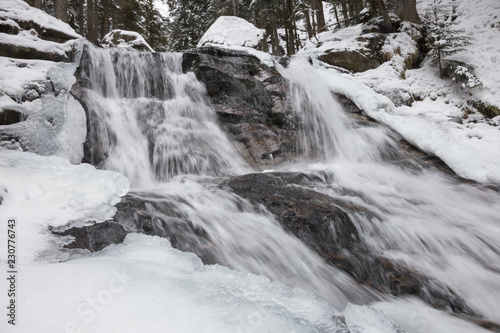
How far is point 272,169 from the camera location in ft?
22.6

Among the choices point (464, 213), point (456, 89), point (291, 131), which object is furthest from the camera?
point (456, 89)

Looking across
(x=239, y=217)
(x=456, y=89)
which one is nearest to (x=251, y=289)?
(x=239, y=217)

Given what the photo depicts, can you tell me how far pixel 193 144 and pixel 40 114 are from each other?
298 cm

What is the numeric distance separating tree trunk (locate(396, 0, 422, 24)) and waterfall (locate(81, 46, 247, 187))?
855 cm

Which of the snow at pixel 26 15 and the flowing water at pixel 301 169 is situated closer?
the flowing water at pixel 301 169

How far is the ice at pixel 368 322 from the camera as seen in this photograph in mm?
1731

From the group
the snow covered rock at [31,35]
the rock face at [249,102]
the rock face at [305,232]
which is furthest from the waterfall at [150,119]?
the rock face at [305,232]

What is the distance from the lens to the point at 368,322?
1788 millimetres

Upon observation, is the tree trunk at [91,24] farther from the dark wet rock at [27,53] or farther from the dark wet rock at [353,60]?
the dark wet rock at [353,60]

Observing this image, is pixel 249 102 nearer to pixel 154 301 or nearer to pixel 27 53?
pixel 27 53

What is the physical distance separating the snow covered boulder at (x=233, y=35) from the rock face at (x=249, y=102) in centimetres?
499

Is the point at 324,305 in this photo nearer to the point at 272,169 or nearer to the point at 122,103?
the point at 272,169

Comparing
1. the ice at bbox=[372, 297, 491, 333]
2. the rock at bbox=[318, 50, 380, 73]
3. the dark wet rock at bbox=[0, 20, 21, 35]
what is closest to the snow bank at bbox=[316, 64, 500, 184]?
the rock at bbox=[318, 50, 380, 73]

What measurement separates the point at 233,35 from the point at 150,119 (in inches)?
327
